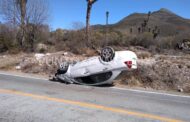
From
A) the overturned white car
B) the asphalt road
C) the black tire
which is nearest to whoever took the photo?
the asphalt road

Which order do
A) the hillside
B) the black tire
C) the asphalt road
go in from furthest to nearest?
the hillside → the black tire → the asphalt road

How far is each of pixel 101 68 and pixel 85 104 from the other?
283 cm

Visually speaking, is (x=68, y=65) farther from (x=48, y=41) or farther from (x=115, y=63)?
(x=48, y=41)

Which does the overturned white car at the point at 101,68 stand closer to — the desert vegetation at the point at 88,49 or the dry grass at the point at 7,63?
the desert vegetation at the point at 88,49

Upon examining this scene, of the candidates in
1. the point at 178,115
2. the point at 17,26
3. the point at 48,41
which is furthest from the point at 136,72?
the point at 48,41

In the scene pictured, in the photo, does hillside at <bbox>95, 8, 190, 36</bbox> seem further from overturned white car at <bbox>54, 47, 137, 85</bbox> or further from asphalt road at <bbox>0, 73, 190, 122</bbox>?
asphalt road at <bbox>0, 73, 190, 122</bbox>

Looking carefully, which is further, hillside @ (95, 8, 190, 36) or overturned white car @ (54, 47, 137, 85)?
hillside @ (95, 8, 190, 36)

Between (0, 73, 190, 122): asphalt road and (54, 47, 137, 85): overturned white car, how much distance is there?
0.48 metres

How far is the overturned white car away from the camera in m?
9.48

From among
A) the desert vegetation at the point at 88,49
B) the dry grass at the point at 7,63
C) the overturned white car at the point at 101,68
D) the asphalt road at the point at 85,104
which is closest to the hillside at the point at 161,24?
the desert vegetation at the point at 88,49

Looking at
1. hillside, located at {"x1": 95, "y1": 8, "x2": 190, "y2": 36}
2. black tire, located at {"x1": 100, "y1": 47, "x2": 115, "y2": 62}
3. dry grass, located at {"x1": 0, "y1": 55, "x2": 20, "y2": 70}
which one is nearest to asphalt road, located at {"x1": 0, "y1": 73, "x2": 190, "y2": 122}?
black tire, located at {"x1": 100, "y1": 47, "x2": 115, "y2": 62}

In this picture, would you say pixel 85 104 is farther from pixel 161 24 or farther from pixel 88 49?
pixel 161 24

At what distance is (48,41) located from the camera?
26.4m

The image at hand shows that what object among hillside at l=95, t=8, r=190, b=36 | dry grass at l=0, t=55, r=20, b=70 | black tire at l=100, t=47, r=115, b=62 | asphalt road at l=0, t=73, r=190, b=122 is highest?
hillside at l=95, t=8, r=190, b=36
